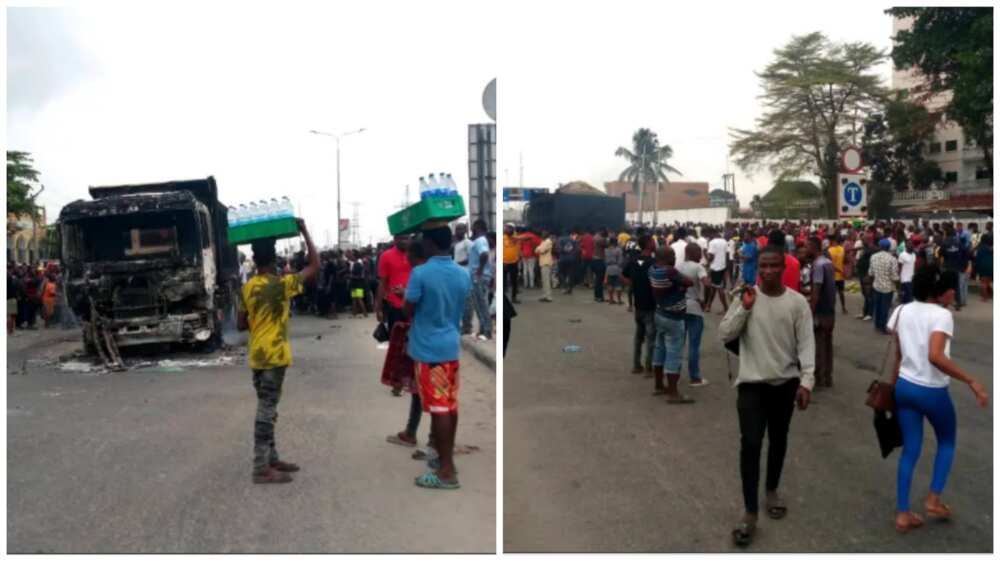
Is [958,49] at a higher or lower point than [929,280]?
higher

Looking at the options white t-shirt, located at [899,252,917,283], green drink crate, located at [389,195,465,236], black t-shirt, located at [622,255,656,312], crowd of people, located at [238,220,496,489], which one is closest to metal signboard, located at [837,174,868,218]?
black t-shirt, located at [622,255,656,312]

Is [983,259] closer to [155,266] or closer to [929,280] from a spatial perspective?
[929,280]

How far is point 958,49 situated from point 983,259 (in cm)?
347

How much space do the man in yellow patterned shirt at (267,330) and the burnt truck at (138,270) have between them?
695 cm

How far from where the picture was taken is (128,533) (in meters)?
4.50

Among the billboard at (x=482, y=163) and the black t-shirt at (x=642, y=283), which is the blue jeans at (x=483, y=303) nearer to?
the black t-shirt at (x=642, y=283)

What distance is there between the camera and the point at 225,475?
5.48 m

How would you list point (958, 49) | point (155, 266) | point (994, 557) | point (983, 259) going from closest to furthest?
point (994, 557) < point (155, 266) < point (983, 259) < point (958, 49)

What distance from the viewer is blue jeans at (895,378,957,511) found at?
4551 millimetres

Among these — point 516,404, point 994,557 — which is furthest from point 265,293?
point 994,557

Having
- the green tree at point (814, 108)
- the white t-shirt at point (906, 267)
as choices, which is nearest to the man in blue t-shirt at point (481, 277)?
the white t-shirt at point (906, 267)

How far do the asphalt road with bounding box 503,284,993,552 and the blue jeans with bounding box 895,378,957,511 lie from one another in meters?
0.23

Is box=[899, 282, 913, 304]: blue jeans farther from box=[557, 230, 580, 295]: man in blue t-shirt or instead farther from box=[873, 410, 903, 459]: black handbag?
box=[873, 410, 903, 459]: black handbag

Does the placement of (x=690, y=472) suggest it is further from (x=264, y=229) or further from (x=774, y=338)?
(x=264, y=229)
